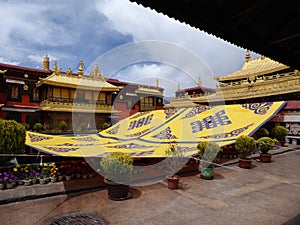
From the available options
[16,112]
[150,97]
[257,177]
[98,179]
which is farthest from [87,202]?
[150,97]

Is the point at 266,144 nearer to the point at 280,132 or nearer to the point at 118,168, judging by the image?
the point at 280,132

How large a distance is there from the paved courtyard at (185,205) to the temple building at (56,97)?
19603 mm

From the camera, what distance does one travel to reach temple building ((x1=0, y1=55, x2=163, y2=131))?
76.5 feet

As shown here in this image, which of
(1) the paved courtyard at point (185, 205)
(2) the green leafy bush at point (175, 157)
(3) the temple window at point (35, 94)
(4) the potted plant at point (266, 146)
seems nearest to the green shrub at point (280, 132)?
(4) the potted plant at point (266, 146)

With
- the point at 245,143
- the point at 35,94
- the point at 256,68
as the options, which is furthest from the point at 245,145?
the point at 35,94

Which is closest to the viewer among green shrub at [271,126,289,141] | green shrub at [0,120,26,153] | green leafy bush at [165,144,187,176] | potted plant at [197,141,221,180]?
green shrub at [0,120,26,153]

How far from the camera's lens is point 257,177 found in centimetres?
Answer: 797

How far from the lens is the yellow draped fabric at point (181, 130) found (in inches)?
344

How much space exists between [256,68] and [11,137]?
75.1 ft

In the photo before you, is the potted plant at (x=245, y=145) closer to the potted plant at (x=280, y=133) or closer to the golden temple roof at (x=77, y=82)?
the potted plant at (x=280, y=133)

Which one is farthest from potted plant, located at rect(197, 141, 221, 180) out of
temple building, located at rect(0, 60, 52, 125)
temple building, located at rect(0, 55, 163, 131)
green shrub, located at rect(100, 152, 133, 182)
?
temple building, located at rect(0, 60, 52, 125)

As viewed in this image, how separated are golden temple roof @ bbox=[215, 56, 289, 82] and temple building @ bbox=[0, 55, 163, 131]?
1598cm

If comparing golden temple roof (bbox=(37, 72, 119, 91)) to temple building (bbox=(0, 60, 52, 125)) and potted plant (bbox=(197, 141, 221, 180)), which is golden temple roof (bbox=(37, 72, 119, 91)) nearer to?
temple building (bbox=(0, 60, 52, 125))

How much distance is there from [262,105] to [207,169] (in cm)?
705
